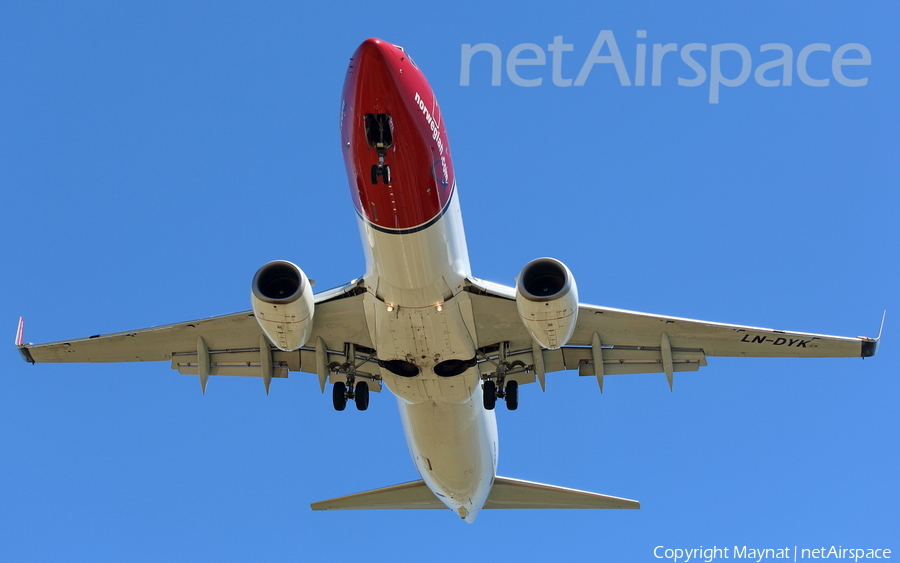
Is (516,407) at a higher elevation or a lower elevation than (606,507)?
higher

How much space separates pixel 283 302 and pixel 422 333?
9.19ft

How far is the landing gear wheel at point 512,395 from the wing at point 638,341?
0.61 meters

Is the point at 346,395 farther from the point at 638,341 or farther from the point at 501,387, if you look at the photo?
the point at 638,341

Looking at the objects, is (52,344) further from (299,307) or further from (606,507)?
(606,507)

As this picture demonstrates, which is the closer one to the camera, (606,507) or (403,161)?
(403,161)

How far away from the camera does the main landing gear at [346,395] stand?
21969 mm

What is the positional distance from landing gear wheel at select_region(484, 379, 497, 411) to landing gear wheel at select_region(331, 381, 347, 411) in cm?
299

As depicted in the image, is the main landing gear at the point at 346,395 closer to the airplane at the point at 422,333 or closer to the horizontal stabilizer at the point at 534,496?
the airplane at the point at 422,333

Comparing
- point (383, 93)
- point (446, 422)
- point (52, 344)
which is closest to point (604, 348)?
point (446, 422)

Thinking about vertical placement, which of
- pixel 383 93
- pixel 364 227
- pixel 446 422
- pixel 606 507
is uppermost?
pixel 383 93

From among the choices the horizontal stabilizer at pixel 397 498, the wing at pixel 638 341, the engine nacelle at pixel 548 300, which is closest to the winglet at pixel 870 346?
the wing at pixel 638 341

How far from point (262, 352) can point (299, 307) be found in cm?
424

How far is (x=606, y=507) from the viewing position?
83.8 feet

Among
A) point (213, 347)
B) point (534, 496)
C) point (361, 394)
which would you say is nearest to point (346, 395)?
point (361, 394)
